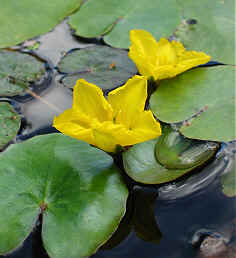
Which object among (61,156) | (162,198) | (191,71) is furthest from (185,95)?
(61,156)

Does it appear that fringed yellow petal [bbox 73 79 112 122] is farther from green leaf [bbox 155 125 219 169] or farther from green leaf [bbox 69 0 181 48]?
green leaf [bbox 69 0 181 48]

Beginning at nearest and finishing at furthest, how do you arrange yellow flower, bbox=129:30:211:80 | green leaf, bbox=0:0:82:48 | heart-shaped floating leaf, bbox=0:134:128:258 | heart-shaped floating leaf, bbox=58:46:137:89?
heart-shaped floating leaf, bbox=0:134:128:258 → yellow flower, bbox=129:30:211:80 → heart-shaped floating leaf, bbox=58:46:137:89 → green leaf, bbox=0:0:82:48

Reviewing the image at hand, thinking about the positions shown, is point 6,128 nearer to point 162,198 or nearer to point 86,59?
point 86,59

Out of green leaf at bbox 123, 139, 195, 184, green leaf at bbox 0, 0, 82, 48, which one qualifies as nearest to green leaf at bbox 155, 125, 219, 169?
green leaf at bbox 123, 139, 195, 184

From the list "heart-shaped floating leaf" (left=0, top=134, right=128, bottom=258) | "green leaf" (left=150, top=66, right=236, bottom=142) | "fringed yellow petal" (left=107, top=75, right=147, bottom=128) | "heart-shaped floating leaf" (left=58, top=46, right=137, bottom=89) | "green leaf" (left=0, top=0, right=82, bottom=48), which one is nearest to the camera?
"heart-shaped floating leaf" (left=0, top=134, right=128, bottom=258)

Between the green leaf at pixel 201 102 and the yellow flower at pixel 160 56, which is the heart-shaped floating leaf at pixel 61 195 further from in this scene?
the yellow flower at pixel 160 56
